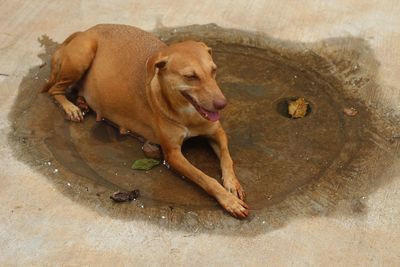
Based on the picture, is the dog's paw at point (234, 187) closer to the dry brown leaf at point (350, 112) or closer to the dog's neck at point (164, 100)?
the dog's neck at point (164, 100)

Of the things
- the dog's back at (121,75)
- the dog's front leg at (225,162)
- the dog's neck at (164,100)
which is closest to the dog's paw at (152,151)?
the dog's back at (121,75)

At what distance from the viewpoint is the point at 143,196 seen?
4516 mm

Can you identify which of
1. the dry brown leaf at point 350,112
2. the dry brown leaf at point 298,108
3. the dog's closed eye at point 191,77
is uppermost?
the dog's closed eye at point 191,77

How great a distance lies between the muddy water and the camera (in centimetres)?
439

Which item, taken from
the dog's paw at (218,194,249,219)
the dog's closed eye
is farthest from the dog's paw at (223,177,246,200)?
the dog's closed eye

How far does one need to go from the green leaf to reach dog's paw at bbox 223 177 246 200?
712 millimetres

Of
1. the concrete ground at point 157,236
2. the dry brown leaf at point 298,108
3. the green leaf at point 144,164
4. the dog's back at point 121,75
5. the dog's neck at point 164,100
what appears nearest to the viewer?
the concrete ground at point 157,236

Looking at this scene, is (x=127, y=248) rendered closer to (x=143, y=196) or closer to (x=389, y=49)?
(x=143, y=196)

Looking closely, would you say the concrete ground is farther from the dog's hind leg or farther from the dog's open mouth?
the dog's open mouth

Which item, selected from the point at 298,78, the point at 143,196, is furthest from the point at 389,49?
the point at 143,196

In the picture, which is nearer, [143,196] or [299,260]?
[299,260]

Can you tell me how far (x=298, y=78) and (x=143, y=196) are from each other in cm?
233

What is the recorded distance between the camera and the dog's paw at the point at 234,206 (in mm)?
4234

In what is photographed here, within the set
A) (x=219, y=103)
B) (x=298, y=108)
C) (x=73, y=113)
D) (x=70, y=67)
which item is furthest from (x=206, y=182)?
(x=70, y=67)
